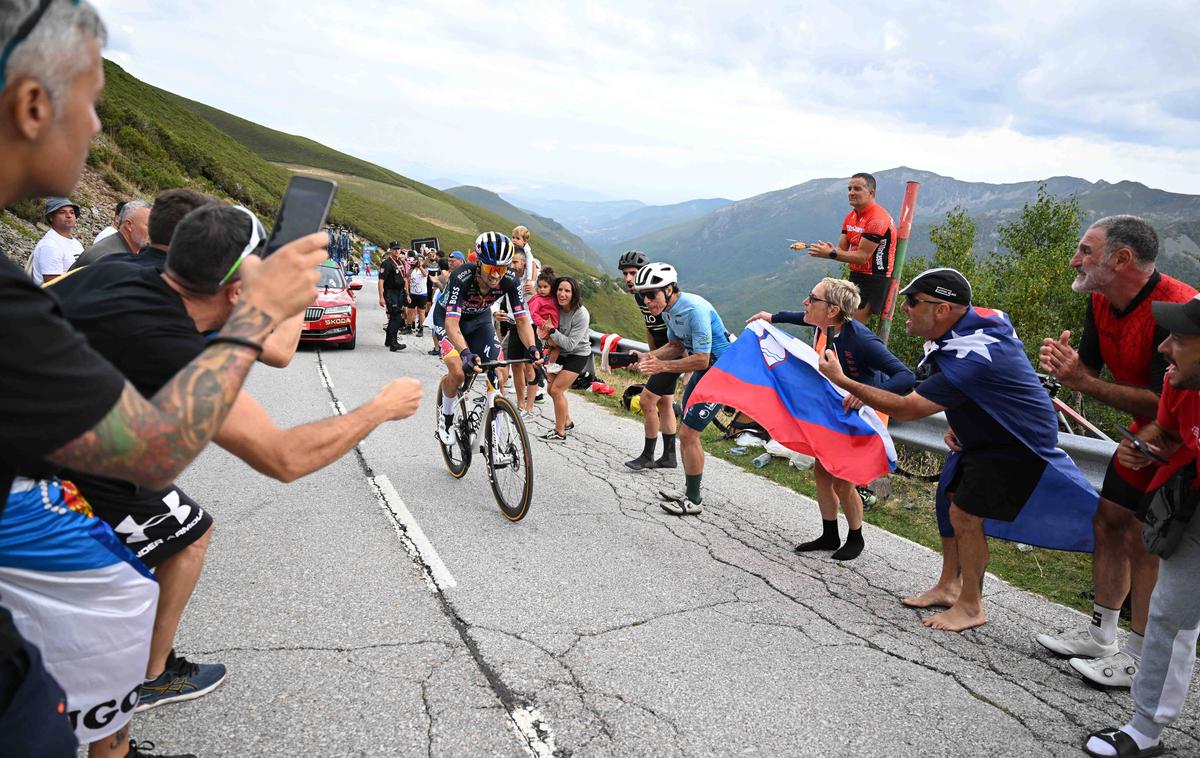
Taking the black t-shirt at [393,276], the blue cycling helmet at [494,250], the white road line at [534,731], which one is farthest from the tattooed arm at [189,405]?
the black t-shirt at [393,276]

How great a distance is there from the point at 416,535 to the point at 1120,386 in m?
4.63

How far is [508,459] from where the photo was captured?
6.02m

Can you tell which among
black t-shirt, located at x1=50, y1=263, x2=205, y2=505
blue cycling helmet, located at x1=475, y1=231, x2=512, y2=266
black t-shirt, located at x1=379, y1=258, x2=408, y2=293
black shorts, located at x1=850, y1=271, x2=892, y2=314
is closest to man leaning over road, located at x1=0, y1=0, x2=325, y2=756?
black t-shirt, located at x1=50, y1=263, x2=205, y2=505

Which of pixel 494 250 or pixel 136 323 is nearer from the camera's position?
pixel 136 323

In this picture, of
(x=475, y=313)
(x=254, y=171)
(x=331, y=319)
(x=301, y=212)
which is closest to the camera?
(x=301, y=212)

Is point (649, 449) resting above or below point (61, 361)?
below

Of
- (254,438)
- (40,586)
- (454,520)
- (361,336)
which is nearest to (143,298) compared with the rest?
(254,438)

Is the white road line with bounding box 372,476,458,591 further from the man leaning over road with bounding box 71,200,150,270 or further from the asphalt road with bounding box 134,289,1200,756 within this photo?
the man leaning over road with bounding box 71,200,150,270

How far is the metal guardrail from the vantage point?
6152 millimetres

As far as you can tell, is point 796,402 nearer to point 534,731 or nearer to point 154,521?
point 534,731

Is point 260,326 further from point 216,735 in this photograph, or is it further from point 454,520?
point 454,520

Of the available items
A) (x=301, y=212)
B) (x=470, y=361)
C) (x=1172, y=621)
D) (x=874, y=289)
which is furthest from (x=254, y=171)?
(x=1172, y=621)

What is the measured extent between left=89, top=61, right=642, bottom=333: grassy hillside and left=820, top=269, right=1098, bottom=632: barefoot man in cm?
1847

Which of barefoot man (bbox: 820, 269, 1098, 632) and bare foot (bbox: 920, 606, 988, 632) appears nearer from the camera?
barefoot man (bbox: 820, 269, 1098, 632)
